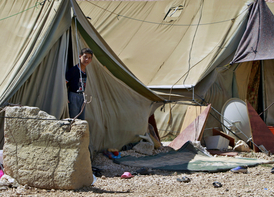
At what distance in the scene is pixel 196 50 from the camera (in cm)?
718

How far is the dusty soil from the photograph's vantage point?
2.45 meters

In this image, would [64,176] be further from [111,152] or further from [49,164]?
[111,152]

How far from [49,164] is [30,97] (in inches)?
48.7

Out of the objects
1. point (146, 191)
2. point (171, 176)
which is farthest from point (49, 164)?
point (171, 176)

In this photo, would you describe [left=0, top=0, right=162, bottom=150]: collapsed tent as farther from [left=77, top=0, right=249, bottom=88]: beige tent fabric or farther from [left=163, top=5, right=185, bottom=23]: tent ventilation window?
[left=163, top=5, right=185, bottom=23]: tent ventilation window

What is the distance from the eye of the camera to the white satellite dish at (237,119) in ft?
21.4

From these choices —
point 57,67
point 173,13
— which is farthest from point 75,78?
point 173,13

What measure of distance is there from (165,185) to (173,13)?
651cm

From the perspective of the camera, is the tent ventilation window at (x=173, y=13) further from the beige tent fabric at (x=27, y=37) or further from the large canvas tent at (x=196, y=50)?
the beige tent fabric at (x=27, y=37)

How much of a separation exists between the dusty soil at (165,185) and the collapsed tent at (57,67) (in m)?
0.82

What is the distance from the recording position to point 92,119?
4.36 metres

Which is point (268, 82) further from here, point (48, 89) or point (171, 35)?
point (48, 89)

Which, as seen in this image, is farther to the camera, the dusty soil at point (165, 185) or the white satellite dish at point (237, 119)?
the white satellite dish at point (237, 119)

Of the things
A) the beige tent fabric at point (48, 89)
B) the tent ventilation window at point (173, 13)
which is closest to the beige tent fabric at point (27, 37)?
the beige tent fabric at point (48, 89)
